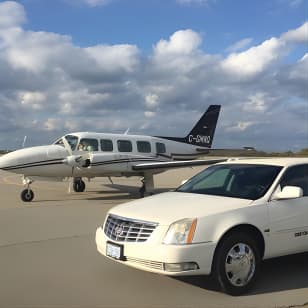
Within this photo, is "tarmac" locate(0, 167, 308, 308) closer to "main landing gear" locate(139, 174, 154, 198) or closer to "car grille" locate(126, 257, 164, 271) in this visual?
"car grille" locate(126, 257, 164, 271)

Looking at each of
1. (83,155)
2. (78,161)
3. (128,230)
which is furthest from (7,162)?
(128,230)

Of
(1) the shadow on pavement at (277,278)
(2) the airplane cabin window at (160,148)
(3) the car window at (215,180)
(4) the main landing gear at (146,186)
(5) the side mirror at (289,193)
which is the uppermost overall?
(2) the airplane cabin window at (160,148)

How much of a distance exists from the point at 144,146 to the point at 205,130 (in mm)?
5510

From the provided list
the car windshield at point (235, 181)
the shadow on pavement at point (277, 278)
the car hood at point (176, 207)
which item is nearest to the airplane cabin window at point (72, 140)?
the car windshield at point (235, 181)

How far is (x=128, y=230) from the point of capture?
5.58m

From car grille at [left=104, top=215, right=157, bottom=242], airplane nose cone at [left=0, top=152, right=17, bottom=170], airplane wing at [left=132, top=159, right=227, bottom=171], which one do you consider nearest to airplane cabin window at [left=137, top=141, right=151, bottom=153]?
airplane wing at [left=132, top=159, right=227, bottom=171]

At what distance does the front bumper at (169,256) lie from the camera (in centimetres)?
514

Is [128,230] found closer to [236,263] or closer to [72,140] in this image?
[236,263]

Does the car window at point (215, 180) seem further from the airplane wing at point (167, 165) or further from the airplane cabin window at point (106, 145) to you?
the airplane cabin window at point (106, 145)

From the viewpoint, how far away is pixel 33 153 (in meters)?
16.7

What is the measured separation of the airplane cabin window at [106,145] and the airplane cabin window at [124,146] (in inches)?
17.5

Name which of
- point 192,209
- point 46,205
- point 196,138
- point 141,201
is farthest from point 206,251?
point 196,138

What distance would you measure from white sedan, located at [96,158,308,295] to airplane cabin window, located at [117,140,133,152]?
12117mm

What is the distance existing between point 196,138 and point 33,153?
951 cm
